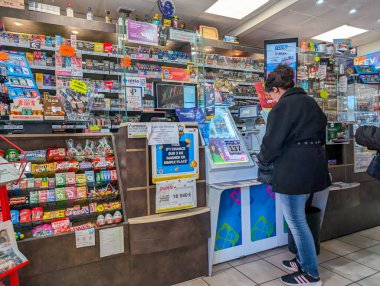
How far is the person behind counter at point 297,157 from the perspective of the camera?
195 centimetres

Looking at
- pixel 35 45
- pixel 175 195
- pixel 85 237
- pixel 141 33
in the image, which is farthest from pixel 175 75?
pixel 35 45

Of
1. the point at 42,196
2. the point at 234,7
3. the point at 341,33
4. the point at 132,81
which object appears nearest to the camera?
A: the point at 42,196

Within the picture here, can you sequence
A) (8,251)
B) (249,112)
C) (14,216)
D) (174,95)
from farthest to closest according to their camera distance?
(249,112) → (174,95) → (14,216) → (8,251)

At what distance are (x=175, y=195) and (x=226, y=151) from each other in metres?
0.71

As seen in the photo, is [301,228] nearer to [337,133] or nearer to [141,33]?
[337,133]

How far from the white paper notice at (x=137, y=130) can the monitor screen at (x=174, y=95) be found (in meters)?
0.67

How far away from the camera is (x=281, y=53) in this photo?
3188mm

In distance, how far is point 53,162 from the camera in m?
2.01

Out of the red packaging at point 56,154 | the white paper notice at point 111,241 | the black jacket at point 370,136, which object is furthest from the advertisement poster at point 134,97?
the black jacket at point 370,136

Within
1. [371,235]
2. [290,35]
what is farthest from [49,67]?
[290,35]

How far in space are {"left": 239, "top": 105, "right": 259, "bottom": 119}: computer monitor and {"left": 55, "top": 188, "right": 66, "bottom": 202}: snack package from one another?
1957 millimetres

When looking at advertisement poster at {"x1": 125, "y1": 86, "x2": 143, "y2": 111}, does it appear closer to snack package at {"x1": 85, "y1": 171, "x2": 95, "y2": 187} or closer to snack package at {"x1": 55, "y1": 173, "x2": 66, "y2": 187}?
snack package at {"x1": 85, "y1": 171, "x2": 95, "y2": 187}

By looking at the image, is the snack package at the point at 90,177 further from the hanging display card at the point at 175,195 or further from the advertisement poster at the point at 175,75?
the advertisement poster at the point at 175,75

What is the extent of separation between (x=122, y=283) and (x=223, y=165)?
1249mm
